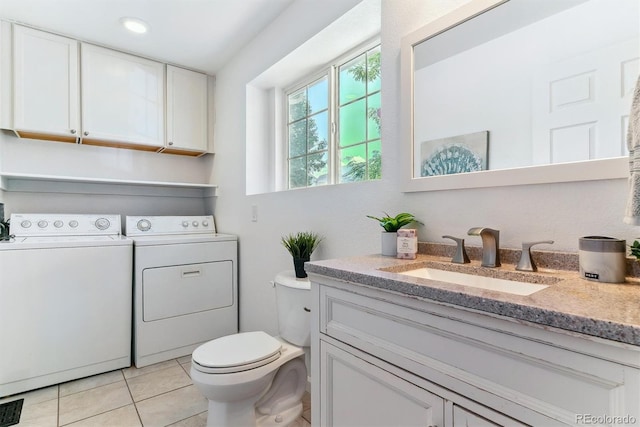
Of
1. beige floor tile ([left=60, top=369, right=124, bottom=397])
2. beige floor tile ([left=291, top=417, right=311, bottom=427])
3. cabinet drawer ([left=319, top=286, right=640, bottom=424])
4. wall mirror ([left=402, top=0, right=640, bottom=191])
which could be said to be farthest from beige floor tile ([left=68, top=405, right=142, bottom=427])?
→ wall mirror ([left=402, top=0, right=640, bottom=191])

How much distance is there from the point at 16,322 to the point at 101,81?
1.73 meters

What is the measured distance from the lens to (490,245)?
3.30 ft

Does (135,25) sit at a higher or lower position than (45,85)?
higher

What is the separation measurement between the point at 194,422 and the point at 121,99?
2322mm

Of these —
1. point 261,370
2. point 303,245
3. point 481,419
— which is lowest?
point 261,370

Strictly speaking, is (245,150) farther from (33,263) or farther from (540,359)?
(540,359)

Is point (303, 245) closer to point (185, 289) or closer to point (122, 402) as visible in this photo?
point (185, 289)

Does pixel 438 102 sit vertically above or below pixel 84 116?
below

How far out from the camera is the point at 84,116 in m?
2.33

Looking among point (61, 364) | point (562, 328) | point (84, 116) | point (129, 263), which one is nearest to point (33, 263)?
point (129, 263)

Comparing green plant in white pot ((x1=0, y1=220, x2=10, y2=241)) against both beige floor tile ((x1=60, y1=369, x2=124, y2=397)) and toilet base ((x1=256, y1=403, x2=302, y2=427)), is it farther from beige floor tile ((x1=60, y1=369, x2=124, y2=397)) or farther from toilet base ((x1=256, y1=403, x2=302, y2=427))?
toilet base ((x1=256, y1=403, x2=302, y2=427))

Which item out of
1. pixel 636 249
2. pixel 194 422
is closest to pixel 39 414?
pixel 194 422

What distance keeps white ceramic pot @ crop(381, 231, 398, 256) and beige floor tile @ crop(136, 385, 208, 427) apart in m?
1.34

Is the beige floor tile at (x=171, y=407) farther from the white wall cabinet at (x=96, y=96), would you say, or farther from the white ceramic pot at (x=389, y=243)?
the white wall cabinet at (x=96, y=96)
